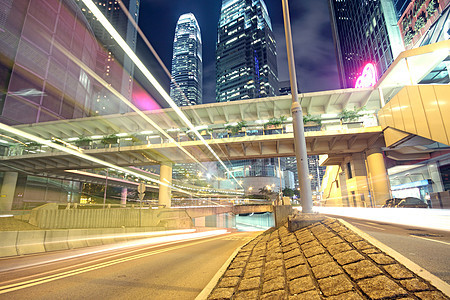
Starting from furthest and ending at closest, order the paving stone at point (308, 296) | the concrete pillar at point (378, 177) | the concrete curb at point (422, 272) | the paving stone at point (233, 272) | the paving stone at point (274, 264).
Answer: the concrete pillar at point (378, 177) → the paving stone at point (233, 272) → the paving stone at point (274, 264) → the paving stone at point (308, 296) → the concrete curb at point (422, 272)

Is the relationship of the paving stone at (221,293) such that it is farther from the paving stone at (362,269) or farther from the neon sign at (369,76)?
the neon sign at (369,76)

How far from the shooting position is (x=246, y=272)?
441 centimetres

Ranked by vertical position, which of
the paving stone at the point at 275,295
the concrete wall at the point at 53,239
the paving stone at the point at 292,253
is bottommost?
the concrete wall at the point at 53,239

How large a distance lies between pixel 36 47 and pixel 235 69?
15083 centimetres

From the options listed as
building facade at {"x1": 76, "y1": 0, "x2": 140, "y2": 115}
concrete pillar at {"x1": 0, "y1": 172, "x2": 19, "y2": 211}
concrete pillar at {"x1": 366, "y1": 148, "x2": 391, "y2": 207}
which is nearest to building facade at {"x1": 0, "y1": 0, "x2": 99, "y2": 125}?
concrete pillar at {"x1": 0, "y1": 172, "x2": 19, "y2": 211}

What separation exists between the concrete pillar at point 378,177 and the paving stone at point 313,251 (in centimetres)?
2484

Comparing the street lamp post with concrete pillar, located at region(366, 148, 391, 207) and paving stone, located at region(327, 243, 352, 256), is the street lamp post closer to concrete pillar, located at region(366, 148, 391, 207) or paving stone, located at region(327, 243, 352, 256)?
paving stone, located at region(327, 243, 352, 256)

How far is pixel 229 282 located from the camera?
3957 millimetres

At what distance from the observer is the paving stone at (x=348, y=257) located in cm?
321

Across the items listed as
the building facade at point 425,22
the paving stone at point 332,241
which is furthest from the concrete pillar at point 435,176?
the paving stone at point 332,241

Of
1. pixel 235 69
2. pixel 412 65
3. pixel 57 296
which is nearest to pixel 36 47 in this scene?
pixel 57 296

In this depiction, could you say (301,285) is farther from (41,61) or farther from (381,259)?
(41,61)

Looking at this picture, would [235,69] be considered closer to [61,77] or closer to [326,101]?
[61,77]

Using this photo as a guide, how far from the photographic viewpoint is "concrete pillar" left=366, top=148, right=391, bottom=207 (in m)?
23.8
